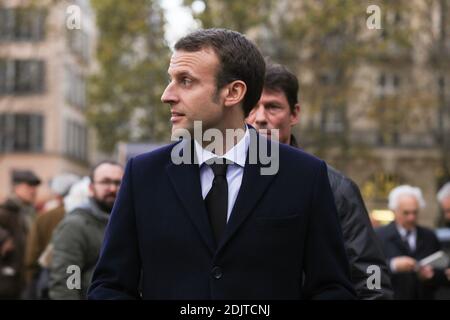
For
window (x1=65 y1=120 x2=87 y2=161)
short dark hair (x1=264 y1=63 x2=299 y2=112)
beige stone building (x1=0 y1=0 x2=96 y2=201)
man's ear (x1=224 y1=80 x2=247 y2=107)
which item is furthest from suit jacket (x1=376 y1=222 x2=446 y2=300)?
window (x1=65 y1=120 x2=87 y2=161)

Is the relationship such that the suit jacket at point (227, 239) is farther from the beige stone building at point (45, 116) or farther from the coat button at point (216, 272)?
the beige stone building at point (45, 116)

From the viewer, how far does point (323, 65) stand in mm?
40312

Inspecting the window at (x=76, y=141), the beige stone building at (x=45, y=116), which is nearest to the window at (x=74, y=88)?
the beige stone building at (x=45, y=116)

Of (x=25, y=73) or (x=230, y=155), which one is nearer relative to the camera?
(x=230, y=155)

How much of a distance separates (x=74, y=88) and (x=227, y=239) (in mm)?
68183

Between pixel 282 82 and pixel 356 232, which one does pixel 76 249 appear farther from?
pixel 356 232

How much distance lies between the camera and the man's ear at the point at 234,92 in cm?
449

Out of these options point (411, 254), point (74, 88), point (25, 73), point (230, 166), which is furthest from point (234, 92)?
point (74, 88)

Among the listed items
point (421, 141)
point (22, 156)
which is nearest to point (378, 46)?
point (421, 141)

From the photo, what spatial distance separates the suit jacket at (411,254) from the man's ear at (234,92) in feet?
23.3

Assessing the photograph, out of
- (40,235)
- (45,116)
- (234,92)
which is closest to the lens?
(234,92)

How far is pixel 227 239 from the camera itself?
13.9ft

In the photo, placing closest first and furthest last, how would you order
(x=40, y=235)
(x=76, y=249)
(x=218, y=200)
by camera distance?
(x=218, y=200) → (x=76, y=249) → (x=40, y=235)

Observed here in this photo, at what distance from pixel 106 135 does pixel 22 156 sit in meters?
24.3
